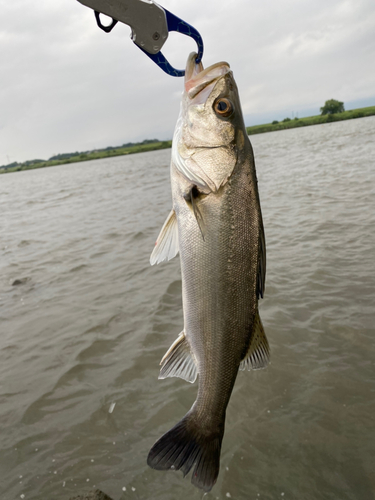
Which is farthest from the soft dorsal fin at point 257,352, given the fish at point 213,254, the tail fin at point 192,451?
the tail fin at point 192,451

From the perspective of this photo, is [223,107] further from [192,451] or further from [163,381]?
[163,381]

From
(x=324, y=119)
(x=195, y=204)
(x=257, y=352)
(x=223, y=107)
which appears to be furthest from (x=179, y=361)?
(x=324, y=119)

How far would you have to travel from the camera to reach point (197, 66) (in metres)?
2.28

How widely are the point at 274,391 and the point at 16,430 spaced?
9.59 ft

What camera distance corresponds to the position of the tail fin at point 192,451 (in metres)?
2.10

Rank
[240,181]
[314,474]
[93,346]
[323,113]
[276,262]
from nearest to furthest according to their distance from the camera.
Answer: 1. [240,181]
2. [314,474]
3. [93,346]
4. [276,262]
5. [323,113]

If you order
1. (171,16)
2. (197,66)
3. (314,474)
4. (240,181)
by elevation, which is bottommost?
(314,474)

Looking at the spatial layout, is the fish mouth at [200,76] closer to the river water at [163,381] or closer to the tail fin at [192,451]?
the tail fin at [192,451]

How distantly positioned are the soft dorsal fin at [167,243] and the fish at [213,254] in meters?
0.11

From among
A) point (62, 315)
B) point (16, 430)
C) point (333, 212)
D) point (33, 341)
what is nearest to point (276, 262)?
point (333, 212)

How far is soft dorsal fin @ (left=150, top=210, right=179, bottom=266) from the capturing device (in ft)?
7.65

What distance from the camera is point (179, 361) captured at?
233 centimetres

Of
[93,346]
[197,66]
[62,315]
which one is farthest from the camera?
[62,315]

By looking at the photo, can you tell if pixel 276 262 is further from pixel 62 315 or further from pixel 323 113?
pixel 323 113
